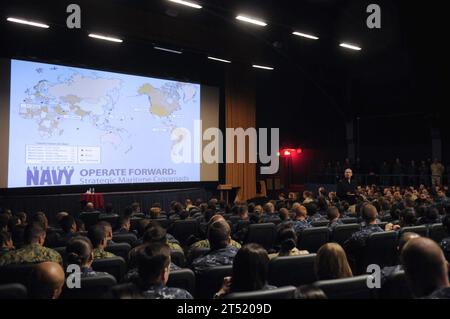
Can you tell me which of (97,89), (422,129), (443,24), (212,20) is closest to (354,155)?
(422,129)

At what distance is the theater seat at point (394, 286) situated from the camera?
2.49 m

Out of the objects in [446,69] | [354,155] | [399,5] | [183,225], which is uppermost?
[399,5]

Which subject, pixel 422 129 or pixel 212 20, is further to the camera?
pixel 422 129

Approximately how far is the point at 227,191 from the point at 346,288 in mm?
11144

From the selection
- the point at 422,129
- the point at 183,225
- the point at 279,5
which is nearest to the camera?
the point at 183,225

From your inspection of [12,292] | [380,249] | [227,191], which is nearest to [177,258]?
[12,292]

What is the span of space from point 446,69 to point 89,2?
971 cm

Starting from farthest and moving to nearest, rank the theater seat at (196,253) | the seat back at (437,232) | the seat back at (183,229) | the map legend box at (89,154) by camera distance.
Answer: the map legend box at (89,154) → the seat back at (183,229) → the seat back at (437,232) → the theater seat at (196,253)

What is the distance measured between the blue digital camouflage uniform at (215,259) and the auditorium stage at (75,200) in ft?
22.3

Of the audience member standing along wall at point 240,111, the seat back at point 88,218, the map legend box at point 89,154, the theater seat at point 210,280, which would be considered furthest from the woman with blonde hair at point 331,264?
the audience member standing along wall at point 240,111

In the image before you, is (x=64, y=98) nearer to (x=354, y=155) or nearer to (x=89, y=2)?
(x=89, y=2)

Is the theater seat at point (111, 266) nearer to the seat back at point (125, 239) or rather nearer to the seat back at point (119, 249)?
the seat back at point (119, 249)

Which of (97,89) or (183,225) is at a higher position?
(97,89)

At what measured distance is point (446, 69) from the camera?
37.8 ft
